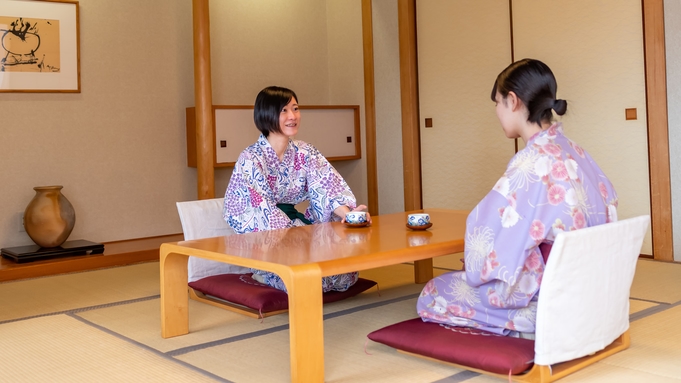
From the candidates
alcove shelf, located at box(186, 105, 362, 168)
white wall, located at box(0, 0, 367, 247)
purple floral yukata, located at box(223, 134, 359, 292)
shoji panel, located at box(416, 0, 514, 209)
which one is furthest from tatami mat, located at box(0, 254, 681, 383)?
alcove shelf, located at box(186, 105, 362, 168)

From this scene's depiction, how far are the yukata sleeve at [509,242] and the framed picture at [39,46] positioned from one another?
403 centimetres

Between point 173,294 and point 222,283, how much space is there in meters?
0.61

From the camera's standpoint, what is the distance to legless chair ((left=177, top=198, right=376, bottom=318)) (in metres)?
3.19

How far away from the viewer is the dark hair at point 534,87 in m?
2.32

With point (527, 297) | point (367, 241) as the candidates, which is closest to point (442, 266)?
point (367, 241)

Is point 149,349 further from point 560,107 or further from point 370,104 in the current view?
point 370,104

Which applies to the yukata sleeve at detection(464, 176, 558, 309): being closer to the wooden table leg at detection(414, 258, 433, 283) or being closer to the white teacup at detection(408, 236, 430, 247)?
the white teacup at detection(408, 236, 430, 247)

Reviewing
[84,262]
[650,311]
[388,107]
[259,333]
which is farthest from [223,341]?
[388,107]

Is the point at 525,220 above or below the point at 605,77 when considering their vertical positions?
below

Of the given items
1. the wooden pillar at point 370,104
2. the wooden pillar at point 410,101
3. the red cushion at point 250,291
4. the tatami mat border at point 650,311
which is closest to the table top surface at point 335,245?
the red cushion at point 250,291

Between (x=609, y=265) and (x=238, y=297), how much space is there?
1722 millimetres

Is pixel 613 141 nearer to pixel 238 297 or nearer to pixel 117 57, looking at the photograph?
pixel 238 297

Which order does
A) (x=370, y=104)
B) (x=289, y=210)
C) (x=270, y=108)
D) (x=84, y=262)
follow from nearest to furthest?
(x=270, y=108) < (x=289, y=210) < (x=84, y=262) < (x=370, y=104)

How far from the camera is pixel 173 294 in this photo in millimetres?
2879
